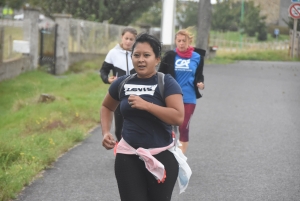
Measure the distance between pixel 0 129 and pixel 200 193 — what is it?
644 centimetres

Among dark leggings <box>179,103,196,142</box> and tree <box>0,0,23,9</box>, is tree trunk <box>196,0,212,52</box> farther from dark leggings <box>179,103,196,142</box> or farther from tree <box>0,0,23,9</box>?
dark leggings <box>179,103,196,142</box>

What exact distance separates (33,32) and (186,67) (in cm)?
1484

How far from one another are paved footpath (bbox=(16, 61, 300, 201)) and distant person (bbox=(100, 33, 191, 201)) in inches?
105

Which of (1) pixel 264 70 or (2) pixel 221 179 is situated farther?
(1) pixel 264 70

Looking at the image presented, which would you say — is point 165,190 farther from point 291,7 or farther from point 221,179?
Result: point 291,7

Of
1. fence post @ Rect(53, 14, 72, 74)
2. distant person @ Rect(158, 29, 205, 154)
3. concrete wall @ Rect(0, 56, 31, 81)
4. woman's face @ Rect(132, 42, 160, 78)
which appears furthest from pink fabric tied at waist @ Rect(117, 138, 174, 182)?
fence post @ Rect(53, 14, 72, 74)

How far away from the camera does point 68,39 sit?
2488 cm

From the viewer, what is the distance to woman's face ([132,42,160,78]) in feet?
16.0

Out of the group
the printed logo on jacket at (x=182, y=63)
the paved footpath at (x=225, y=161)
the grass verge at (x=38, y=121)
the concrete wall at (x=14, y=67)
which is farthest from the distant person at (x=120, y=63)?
the concrete wall at (x=14, y=67)

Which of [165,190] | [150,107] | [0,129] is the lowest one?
[0,129]

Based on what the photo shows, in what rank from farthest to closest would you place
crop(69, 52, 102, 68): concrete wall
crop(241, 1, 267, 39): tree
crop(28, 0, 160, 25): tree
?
crop(241, 1, 267, 39): tree → crop(28, 0, 160, 25): tree → crop(69, 52, 102, 68): concrete wall

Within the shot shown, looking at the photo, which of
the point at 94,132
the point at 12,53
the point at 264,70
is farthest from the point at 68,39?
the point at 94,132

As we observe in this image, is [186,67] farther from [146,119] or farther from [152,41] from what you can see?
[146,119]

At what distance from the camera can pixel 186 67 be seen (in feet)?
28.2
